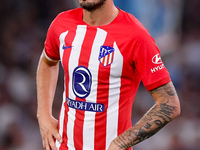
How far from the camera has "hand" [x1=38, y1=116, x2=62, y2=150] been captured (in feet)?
5.40

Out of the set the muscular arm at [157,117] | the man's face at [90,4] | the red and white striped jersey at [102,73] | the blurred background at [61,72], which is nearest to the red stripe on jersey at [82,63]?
the red and white striped jersey at [102,73]

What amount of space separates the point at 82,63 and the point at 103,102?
0.20 metres

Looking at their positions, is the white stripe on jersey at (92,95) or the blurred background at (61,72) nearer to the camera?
the white stripe on jersey at (92,95)

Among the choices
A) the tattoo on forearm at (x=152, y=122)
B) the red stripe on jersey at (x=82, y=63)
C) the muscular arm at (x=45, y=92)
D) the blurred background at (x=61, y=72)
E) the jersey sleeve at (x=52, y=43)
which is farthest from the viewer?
the blurred background at (x=61, y=72)

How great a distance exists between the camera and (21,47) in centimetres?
358

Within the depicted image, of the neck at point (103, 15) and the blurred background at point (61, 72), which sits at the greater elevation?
the neck at point (103, 15)

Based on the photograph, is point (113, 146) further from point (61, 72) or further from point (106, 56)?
point (61, 72)

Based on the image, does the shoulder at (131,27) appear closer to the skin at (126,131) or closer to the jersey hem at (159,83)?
the skin at (126,131)

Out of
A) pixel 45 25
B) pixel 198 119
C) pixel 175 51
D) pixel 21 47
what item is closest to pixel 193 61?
pixel 175 51

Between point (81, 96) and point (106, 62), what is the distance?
20 centimetres

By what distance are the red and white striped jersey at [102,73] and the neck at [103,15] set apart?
3 cm

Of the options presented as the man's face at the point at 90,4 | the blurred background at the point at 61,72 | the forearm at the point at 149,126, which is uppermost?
the man's face at the point at 90,4

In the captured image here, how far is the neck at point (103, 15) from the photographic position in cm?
145

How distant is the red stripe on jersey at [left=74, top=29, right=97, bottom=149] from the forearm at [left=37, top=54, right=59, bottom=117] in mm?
285
